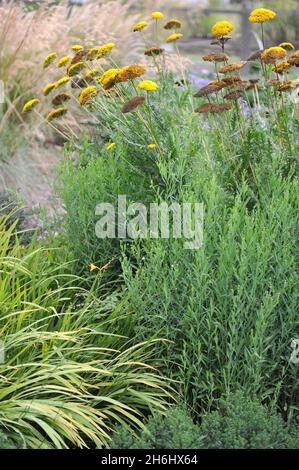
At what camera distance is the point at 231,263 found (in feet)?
11.2

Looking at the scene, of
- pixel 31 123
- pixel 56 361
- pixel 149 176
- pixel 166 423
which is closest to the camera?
pixel 166 423

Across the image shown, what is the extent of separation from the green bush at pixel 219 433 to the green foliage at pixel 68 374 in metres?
0.17

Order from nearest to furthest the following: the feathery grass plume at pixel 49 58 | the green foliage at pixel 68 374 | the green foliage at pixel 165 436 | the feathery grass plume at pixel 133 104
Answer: the green foliage at pixel 165 436 → the green foliage at pixel 68 374 → the feathery grass plume at pixel 133 104 → the feathery grass plume at pixel 49 58

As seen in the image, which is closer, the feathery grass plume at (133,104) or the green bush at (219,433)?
the green bush at (219,433)

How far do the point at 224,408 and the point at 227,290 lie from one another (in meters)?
0.49

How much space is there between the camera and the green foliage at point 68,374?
319 centimetres

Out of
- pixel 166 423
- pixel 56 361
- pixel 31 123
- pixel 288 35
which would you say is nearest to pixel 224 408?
pixel 166 423

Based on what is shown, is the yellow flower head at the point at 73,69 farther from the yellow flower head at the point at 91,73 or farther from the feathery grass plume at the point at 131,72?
the feathery grass plume at the point at 131,72

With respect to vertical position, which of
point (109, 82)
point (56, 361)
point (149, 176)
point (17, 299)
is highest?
point (109, 82)

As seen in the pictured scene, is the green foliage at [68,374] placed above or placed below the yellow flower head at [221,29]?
below

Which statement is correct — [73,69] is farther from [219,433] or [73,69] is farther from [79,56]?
[219,433]

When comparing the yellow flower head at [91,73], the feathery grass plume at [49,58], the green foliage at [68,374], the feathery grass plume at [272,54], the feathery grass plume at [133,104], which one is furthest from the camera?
the feathery grass plume at [49,58]

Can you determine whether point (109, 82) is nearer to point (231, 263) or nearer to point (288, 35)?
point (231, 263)

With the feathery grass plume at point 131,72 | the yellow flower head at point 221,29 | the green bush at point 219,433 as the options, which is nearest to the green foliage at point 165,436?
the green bush at point 219,433
